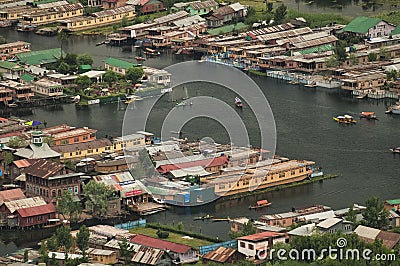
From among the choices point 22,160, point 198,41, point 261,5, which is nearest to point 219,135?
point 22,160

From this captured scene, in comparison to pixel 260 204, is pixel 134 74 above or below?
above

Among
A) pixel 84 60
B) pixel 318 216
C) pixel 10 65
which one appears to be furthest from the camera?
pixel 84 60

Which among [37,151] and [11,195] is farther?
[37,151]

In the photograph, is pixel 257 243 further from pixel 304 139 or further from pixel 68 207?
pixel 304 139

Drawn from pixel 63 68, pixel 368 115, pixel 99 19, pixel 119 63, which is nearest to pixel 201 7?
pixel 99 19

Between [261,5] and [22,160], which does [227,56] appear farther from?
[22,160]

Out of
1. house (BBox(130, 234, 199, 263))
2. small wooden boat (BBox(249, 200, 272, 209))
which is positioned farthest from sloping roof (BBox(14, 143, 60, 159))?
house (BBox(130, 234, 199, 263))

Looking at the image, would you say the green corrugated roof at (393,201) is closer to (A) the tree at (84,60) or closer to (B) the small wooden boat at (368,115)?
(B) the small wooden boat at (368,115)
